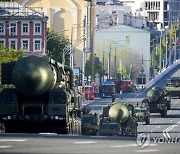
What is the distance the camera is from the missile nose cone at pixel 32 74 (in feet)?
94.1

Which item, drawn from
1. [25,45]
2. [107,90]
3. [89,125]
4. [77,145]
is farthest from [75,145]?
[107,90]

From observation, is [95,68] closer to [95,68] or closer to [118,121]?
[95,68]

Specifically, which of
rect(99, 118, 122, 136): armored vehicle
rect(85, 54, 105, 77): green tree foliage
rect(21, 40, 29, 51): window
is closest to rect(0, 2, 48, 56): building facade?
rect(21, 40, 29, 51): window

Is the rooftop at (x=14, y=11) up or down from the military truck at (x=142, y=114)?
up

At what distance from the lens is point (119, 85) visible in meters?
101

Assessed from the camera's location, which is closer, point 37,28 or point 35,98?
point 35,98

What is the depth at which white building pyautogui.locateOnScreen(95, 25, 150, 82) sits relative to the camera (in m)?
132

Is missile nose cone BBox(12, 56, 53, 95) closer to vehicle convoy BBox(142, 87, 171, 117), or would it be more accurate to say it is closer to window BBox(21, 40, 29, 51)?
vehicle convoy BBox(142, 87, 171, 117)

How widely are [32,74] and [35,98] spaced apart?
137 centimetres

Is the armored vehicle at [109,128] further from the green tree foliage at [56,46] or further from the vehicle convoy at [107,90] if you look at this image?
the vehicle convoy at [107,90]

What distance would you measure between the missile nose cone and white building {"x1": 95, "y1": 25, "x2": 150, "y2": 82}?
334 ft

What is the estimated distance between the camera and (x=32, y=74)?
94.1 feet

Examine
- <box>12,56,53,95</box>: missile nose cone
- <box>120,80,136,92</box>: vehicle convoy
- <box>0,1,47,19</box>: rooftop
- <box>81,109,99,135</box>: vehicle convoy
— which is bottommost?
<box>120,80,136,92</box>: vehicle convoy

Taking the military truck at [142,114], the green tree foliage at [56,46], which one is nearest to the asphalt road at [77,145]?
the military truck at [142,114]
